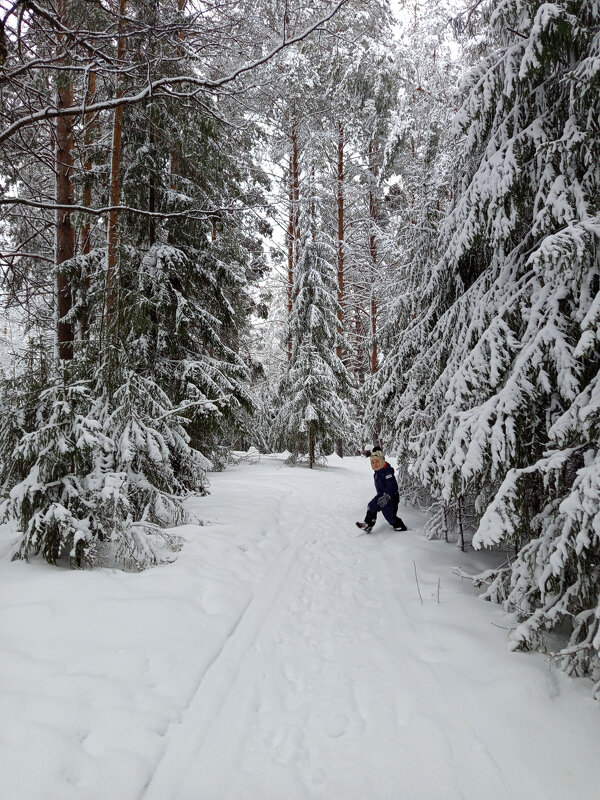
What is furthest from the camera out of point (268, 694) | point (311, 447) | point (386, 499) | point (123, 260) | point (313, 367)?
point (311, 447)

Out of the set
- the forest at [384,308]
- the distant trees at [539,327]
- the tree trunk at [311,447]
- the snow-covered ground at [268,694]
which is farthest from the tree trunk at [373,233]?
the snow-covered ground at [268,694]

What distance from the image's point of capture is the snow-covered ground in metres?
2.15

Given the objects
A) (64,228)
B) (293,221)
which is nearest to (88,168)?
(64,228)

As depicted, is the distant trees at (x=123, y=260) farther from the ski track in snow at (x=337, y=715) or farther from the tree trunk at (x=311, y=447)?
the tree trunk at (x=311, y=447)

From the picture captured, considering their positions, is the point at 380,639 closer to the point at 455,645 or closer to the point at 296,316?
the point at 455,645

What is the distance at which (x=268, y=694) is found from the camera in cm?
290

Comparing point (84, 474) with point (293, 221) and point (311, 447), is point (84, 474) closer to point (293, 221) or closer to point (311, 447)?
point (311, 447)

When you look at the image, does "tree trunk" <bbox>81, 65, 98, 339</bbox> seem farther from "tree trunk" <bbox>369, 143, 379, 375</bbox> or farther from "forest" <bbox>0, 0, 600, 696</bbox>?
"tree trunk" <bbox>369, 143, 379, 375</bbox>

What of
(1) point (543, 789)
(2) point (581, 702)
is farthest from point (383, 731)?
(2) point (581, 702)

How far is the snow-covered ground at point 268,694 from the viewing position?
2.15 meters

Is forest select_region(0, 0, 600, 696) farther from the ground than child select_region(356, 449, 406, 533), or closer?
farther from the ground

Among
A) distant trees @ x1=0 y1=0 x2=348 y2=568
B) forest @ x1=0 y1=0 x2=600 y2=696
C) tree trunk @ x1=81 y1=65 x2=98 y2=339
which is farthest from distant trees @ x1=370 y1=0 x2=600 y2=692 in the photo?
tree trunk @ x1=81 y1=65 x2=98 y2=339

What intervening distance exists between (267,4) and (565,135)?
5.59 m

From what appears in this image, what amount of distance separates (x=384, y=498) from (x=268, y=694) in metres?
4.48
